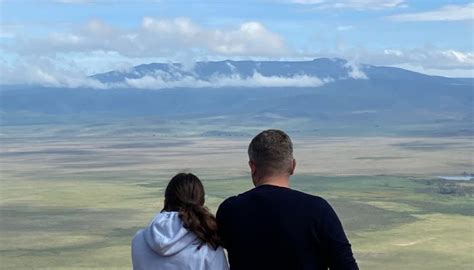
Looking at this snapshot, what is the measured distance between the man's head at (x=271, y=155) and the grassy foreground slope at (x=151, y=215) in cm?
3089

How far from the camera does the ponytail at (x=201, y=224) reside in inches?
172

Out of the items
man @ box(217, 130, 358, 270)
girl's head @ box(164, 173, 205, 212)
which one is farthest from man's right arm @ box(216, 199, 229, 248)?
girl's head @ box(164, 173, 205, 212)

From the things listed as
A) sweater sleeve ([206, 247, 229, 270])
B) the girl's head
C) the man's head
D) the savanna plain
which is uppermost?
the man's head

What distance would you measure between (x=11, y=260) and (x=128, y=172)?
50758 mm

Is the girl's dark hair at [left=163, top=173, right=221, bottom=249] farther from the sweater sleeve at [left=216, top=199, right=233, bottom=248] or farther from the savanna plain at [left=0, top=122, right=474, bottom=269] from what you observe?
the savanna plain at [left=0, top=122, right=474, bottom=269]

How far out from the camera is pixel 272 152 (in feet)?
14.1

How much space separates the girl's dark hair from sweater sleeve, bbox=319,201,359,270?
55 centimetres

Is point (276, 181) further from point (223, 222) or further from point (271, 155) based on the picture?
point (223, 222)

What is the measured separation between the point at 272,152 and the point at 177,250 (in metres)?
0.66

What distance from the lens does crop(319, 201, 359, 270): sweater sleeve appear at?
4.14 metres

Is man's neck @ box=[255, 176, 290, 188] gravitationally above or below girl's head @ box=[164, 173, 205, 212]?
above

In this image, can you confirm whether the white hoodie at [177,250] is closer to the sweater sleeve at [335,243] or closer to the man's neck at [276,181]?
the man's neck at [276,181]

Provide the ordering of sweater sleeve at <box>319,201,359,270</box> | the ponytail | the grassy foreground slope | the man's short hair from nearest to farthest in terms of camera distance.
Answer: sweater sleeve at <box>319,201,359,270</box> < the man's short hair < the ponytail < the grassy foreground slope

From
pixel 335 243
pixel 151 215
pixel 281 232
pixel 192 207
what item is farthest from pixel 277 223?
pixel 151 215
